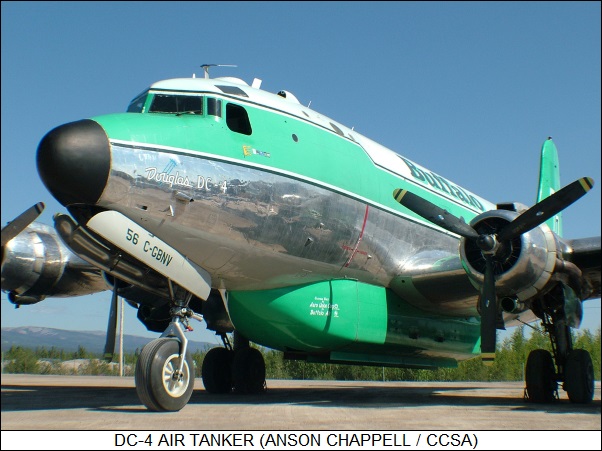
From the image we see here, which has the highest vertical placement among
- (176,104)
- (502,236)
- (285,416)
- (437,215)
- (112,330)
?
(176,104)

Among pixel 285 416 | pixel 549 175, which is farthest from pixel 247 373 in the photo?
pixel 549 175

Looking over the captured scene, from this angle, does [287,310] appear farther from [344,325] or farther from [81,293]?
[81,293]

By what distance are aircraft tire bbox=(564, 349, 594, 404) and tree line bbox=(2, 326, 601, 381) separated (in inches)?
481

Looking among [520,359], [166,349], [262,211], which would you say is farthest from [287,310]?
[520,359]

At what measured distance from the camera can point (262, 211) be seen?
31.1ft

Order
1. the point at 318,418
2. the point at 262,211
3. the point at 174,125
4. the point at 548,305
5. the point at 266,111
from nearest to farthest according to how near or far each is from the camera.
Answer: the point at 318,418 < the point at 174,125 < the point at 262,211 < the point at 266,111 < the point at 548,305

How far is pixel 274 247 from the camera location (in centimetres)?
982

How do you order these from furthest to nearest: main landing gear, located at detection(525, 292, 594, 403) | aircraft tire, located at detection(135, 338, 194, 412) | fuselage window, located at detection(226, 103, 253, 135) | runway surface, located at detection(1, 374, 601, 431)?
main landing gear, located at detection(525, 292, 594, 403)
fuselage window, located at detection(226, 103, 253, 135)
aircraft tire, located at detection(135, 338, 194, 412)
runway surface, located at detection(1, 374, 601, 431)

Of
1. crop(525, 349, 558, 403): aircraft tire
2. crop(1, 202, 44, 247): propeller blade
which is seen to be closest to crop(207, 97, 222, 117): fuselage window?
crop(1, 202, 44, 247): propeller blade

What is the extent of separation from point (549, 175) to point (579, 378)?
24.4 feet

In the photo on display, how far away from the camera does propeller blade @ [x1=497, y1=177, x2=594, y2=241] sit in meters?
10.1

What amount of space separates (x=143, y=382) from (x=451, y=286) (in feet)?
19.1

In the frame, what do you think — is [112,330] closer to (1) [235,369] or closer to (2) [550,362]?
(1) [235,369]

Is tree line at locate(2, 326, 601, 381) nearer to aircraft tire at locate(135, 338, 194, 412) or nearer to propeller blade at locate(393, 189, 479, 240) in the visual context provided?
propeller blade at locate(393, 189, 479, 240)
